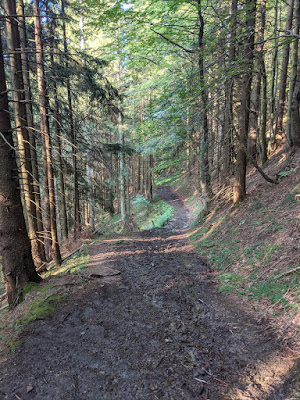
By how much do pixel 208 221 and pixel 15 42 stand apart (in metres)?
9.10

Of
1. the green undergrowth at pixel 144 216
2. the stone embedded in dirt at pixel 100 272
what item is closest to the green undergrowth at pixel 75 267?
the stone embedded in dirt at pixel 100 272

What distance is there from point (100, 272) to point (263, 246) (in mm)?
4269

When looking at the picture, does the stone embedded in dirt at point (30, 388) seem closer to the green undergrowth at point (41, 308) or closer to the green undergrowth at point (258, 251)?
the green undergrowth at point (41, 308)

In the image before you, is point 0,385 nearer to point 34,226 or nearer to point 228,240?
point 34,226

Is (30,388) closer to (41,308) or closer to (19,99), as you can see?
(41,308)

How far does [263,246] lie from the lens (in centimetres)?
545

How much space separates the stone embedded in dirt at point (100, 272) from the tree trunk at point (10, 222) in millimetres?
1545

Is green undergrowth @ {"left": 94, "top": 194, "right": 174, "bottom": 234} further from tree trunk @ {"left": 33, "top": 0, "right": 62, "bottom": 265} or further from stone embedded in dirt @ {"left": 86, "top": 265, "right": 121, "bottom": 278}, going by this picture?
stone embedded in dirt @ {"left": 86, "top": 265, "right": 121, "bottom": 278}

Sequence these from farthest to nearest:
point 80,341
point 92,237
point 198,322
→ point 92,237
point 198,322
point 80,341

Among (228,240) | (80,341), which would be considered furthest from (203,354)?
(228,240)

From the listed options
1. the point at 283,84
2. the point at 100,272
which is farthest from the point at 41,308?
the point at 283,84

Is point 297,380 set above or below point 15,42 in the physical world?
below

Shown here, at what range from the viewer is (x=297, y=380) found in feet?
7.92

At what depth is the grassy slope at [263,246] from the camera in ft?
12.8
